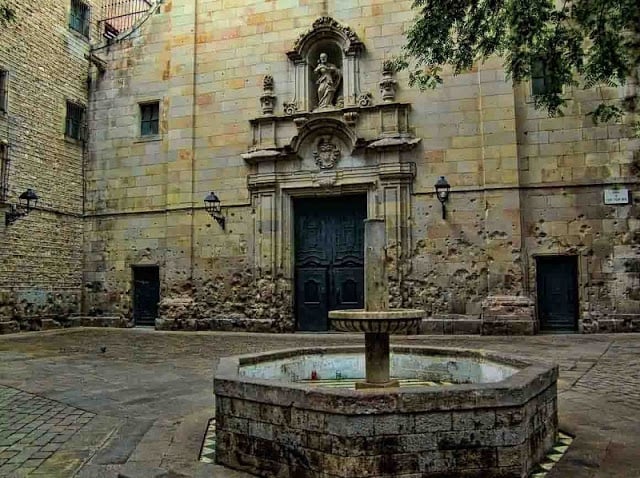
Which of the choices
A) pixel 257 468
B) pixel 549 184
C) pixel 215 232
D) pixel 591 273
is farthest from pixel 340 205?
pixel 257 468

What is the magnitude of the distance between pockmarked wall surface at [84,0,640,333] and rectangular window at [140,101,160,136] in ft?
0.48

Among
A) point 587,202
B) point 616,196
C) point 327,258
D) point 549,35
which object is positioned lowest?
point 327,258

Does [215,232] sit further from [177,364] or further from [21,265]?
[177,364]

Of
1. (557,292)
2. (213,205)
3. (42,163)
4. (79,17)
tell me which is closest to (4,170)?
(42,163)

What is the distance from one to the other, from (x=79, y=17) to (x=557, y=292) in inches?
590

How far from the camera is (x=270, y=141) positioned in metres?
14.7

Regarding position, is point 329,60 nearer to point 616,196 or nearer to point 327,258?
point 327,258

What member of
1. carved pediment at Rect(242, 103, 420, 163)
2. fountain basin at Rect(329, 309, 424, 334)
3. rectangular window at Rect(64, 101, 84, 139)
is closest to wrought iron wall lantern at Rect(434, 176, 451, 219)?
carved pediment at Rect(242, 103, 420, 163)

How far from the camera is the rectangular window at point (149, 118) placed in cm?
1633

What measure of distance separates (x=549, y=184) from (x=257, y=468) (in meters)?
11.0

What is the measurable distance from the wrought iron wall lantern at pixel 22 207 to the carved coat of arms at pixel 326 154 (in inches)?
274

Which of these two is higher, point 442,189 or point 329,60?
point 329,60

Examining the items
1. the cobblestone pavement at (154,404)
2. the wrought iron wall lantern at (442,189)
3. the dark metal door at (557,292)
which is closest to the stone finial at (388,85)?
the wrought iron wall lantern at (442,189)

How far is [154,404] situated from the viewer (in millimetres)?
5949
